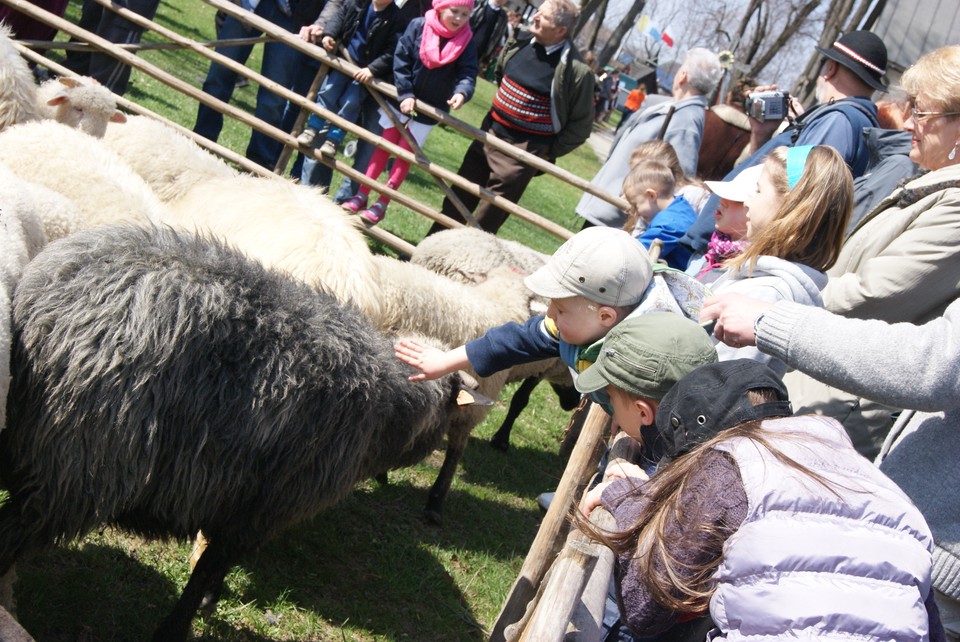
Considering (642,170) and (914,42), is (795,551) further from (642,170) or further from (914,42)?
(914,42)

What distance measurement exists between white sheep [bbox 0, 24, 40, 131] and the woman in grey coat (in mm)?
4144

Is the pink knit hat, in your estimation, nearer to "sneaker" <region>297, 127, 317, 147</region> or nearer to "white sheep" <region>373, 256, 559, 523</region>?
"sneaker" <region>297, 127, 317, 147</region>

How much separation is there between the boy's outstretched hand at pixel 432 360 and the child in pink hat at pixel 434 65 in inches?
170

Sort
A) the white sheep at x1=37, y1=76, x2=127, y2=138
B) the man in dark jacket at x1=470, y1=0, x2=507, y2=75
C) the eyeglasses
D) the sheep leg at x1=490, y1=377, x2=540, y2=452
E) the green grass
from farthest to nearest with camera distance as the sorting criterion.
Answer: the man in dark jacket at x1=470, y1=0, x2=507, y2=75, the sheep leg at x1=490, y1=377, x2=540, y2=452, the white sheep at x1=37, y1=76, x2=127, y2=138, the green grass, the eyeglasses

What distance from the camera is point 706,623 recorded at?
6.23 ft

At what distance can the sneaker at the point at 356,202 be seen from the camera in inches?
312

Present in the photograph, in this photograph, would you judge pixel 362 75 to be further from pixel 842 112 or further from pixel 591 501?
pixel 591 501

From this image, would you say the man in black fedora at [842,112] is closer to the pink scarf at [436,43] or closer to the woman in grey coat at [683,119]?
the woman in grey coat at [683,119]

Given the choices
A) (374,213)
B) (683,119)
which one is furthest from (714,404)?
(374,213)

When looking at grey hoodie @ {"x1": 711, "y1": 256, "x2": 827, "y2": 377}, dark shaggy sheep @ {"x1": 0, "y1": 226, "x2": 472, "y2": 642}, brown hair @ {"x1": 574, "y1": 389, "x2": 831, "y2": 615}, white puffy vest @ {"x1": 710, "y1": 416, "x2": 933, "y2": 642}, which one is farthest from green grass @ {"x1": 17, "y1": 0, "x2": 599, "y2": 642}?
white puffy vest @ {"x1": 710, "y1": 416, "x2": 933, "y2": 642}

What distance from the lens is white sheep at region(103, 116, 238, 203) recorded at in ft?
17.2

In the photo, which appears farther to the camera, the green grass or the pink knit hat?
the pink knit hat

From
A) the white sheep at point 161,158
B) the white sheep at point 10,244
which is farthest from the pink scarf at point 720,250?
the white sheep at point 161,158

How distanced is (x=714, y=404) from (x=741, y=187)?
158 cm
